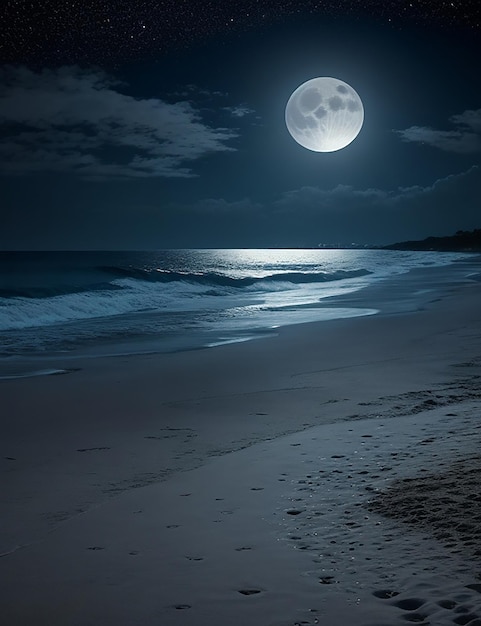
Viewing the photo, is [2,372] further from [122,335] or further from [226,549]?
[226,549]

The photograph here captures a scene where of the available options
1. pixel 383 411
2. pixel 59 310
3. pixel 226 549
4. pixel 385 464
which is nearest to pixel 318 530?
pixel 226 549

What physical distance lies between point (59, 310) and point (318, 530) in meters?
17.0

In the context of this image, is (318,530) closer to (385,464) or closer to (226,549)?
(226,549)

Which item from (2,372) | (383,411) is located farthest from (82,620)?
(2,372)

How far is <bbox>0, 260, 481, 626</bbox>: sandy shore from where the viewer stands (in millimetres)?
2619

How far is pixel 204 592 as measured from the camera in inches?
107

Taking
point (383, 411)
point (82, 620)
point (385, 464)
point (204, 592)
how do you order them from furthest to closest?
point (383, 411), point (385, 464), point (204, 592), point (82, 620)

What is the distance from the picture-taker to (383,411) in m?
5.92

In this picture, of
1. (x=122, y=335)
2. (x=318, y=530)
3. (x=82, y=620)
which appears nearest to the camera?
(x=82, y=620)

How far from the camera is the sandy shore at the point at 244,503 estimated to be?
8.59ft

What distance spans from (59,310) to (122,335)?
590 cm

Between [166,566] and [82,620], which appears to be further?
[166,566]

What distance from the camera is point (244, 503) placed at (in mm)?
3730

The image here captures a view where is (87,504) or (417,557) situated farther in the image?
(87,504)
